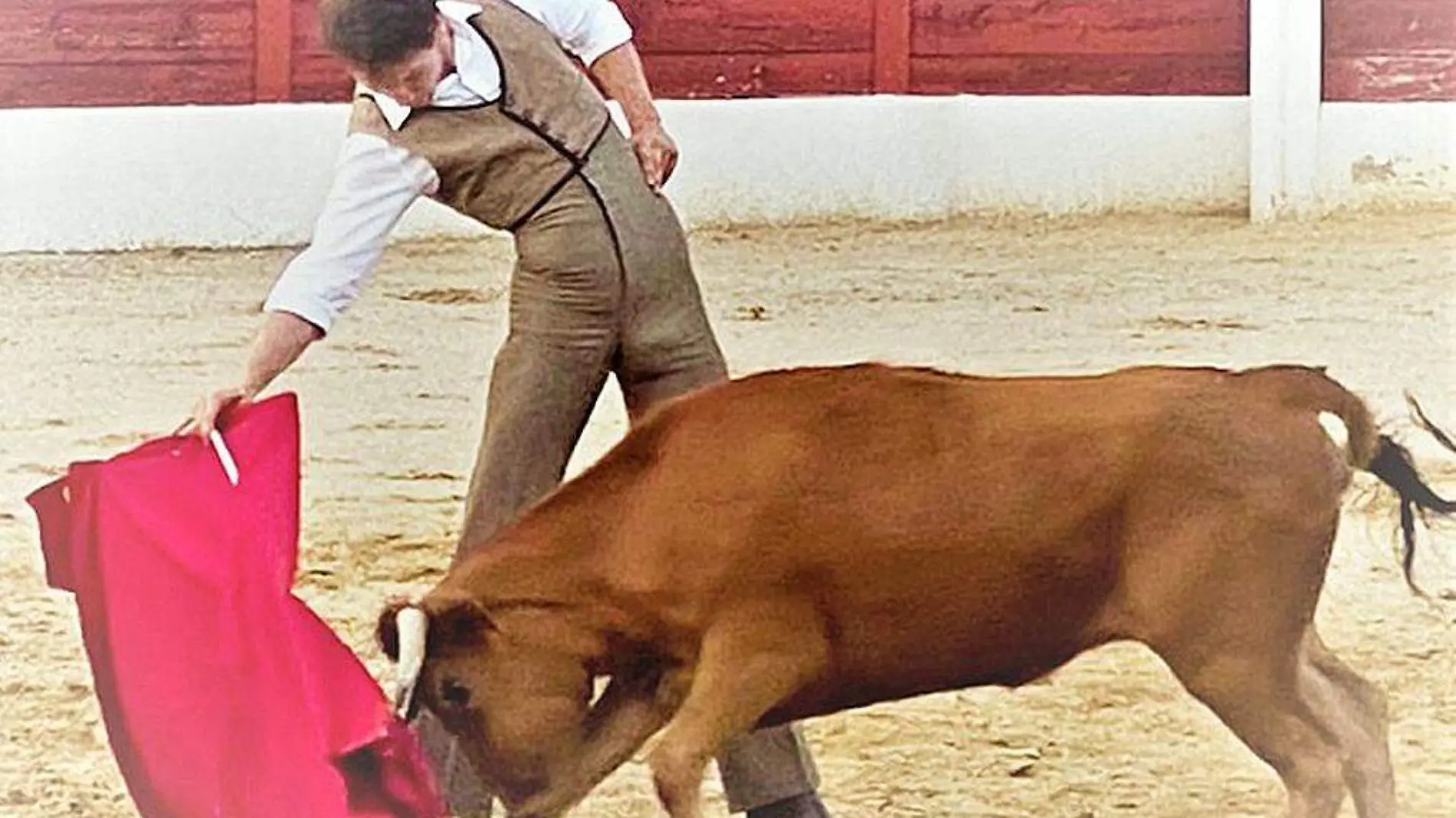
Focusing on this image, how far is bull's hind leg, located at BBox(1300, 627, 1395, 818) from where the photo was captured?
94.3 inches

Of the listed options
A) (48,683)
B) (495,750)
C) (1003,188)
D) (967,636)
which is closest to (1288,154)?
(1003,188)

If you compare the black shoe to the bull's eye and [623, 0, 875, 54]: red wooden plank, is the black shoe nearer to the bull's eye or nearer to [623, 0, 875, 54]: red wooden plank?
the bull's eye

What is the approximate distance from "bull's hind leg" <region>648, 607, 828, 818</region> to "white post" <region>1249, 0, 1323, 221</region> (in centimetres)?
57

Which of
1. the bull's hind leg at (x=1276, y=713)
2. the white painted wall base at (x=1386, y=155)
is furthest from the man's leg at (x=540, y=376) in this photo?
the white painted wall base at (x=1386, y=155)

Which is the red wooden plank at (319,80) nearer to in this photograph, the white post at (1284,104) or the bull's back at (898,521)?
the bull's back at (898,521)

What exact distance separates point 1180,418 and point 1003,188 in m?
0.29

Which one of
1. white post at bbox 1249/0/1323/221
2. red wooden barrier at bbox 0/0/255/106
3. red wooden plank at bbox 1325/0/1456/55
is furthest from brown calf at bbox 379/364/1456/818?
red wooden barrier at bbox 0/0/255/106

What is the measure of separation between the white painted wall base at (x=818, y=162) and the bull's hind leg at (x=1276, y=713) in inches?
15.6

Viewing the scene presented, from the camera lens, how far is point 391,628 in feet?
7.75

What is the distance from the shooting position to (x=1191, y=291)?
2.53 meters

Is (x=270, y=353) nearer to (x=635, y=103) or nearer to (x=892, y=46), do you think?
(x=635, y=103)

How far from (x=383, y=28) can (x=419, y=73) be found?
0.14 ft

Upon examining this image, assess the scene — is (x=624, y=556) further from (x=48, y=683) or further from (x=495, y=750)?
(x=48, y=683)

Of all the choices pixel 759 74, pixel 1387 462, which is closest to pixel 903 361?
pixel 759 74
